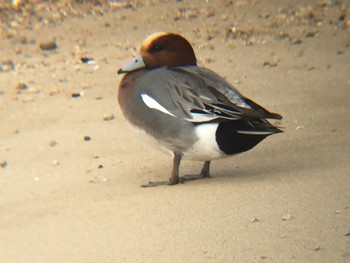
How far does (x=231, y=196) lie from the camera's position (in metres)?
5.30

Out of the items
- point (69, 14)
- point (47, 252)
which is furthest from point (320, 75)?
A: point (47, 252)

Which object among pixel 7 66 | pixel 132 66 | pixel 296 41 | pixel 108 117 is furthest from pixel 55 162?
pixel 296 41

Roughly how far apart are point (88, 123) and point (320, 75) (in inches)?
83.4

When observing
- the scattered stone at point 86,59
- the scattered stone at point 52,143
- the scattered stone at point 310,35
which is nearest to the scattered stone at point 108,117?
the scattered stone at point 52,143

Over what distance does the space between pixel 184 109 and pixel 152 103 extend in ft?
0.70

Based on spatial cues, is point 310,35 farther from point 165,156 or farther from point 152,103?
point 152,103

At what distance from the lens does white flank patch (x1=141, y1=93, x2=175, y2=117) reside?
18.8ft

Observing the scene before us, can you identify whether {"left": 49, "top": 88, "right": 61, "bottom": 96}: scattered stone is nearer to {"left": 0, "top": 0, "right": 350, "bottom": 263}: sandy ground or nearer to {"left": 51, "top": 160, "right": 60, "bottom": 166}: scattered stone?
{"left": 0, "top": 0, "right": 350, "bottom": 263}: sandy ground

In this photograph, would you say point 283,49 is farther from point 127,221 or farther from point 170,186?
point 127,221

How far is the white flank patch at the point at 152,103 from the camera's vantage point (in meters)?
5.72

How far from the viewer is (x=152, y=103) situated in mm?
5762

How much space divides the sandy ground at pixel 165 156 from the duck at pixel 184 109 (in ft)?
0.68

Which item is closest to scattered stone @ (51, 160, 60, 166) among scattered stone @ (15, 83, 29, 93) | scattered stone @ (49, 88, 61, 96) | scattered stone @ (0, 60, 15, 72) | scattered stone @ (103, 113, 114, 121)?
scattered stone @ (103, 113, 114, 121)

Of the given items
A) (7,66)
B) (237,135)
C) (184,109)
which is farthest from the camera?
(7,66)
